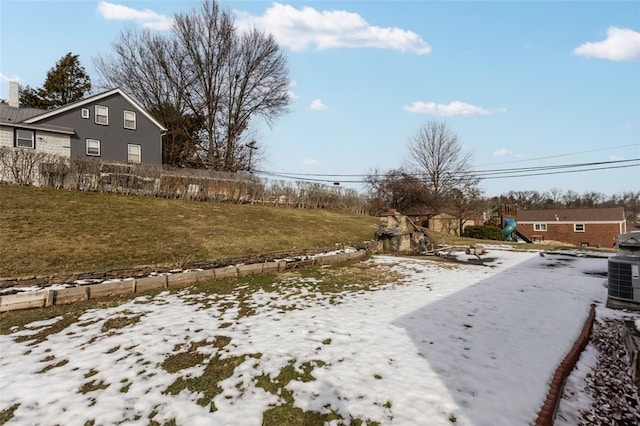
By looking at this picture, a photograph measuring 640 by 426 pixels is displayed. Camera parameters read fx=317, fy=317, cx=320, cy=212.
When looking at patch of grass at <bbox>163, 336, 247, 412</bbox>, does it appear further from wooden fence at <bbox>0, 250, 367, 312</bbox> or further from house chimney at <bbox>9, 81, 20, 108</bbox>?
house chimney at <bbox>9, 81, 20, 108</bbox>

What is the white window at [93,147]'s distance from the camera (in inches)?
961

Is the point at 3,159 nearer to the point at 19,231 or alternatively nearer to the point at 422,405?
the point at 19,231

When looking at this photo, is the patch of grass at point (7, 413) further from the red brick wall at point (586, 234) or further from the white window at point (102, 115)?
the red brick wall at point (586, 234)

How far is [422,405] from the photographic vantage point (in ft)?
9.55

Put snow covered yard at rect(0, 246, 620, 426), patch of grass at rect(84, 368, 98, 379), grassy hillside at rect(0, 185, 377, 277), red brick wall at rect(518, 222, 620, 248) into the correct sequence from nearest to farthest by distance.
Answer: snow covered yard at rect(0, 246, 620, 426) → patch of grass at rect(84, 368, 98, 379) → grassy hillside at rect(0, 185, 377, 277) → red brick wall at rect(518, 222, 620, 248)

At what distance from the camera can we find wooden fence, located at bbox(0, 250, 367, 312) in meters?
5.21

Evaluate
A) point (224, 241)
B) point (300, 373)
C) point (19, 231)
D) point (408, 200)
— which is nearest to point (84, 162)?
point (19, 231)

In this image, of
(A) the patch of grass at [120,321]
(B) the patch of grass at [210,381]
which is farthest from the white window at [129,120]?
(B) the patch of grass at [210,381]

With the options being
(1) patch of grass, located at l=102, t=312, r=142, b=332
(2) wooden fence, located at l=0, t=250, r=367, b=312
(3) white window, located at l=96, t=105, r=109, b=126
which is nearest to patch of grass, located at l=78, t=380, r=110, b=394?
(1) patch of grass, located at l=102, t=312, r=142, b=332

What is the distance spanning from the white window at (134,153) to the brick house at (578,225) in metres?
44.9

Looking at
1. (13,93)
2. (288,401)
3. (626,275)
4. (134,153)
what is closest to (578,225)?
(626,275)

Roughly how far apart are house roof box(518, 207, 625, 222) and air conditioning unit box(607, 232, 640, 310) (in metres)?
42.8

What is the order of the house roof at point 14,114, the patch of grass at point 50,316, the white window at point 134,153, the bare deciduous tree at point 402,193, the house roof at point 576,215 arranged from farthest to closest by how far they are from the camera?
the house roof at point 576,215, the bare deciduous tree at point 402,193, the white window at point 134,153, the house roof at point 14,114, the patch of grass at point 50,316

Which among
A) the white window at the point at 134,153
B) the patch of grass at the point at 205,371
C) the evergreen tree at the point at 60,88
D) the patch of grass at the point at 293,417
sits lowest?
the patch of grass at the point at 293,417
